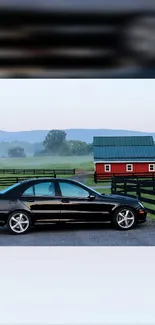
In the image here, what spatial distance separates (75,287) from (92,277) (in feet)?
1.00

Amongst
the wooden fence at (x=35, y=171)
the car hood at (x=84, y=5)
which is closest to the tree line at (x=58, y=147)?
the wooden fence at (x=35, y=171)

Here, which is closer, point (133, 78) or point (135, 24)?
point (135, 24)

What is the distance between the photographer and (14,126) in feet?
14.7

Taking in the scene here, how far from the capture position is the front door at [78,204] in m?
4.48

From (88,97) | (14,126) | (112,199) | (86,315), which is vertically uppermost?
(88,97)

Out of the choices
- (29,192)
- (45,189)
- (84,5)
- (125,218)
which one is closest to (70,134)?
(45,189)

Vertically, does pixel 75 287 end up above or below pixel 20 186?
below

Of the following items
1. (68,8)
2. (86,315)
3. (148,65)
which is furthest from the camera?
(148,65)

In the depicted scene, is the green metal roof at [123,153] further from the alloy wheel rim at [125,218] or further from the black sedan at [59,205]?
the alloy wheel rim at [125,218]

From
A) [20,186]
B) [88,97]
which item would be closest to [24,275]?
[20,186]

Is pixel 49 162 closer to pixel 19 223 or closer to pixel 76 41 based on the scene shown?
pixel 19 223

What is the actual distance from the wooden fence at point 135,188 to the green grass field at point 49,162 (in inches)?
11.8

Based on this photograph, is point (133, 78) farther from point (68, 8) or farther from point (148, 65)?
point (68, 8)

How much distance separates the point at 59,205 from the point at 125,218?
2.15 feet
